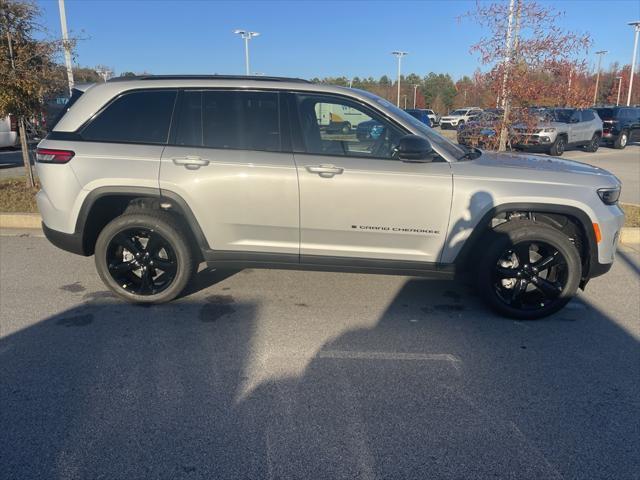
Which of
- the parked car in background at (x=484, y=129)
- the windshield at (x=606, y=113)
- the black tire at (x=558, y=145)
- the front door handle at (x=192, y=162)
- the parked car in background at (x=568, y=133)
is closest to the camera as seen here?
the front door handle at (x=192, y=162)

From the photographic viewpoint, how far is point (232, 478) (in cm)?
232

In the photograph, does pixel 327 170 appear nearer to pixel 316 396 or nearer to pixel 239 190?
pixel 239 190

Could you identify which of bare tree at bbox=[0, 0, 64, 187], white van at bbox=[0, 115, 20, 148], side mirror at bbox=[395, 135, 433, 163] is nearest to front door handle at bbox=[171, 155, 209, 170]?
side mirror at bbox=[395, 135, 433, 163]

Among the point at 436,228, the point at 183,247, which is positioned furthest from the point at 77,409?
the point at 436,228

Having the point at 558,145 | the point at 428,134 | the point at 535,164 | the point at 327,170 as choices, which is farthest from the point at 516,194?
the point at 558,145

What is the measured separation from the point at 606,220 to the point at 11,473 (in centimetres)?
434

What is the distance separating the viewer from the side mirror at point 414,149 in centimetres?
373

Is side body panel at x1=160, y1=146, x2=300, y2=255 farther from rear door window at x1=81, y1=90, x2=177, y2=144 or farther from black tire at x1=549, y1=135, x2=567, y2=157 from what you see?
black tire at x1=549, y1=135, x2=567, y2=157

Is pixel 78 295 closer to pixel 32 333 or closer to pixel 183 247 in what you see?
pixel 32 333

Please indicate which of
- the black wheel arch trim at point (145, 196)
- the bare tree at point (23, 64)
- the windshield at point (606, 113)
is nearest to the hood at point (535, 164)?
the black wheel arch trim at point (145, 196)

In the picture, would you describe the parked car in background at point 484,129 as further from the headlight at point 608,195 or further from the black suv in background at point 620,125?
the black suv in background at point 620,125

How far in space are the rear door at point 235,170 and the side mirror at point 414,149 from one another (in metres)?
0.89

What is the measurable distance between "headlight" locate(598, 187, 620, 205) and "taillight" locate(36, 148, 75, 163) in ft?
14.5

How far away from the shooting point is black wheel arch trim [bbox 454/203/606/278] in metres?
3.85
